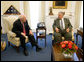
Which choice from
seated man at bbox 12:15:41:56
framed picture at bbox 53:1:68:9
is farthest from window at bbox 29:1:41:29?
seated man at bbox 12:15:41:56

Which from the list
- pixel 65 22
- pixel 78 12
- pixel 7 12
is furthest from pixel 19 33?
pixel 78 12

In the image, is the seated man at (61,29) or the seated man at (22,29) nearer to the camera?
the seated man at (22,29)

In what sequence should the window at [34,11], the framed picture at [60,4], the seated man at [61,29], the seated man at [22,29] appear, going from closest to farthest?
the seated man at [22,29] → the seated man at [61,29] → the framed picture at [60,4] → the window at [34,11]

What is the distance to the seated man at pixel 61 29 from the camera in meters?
3.06

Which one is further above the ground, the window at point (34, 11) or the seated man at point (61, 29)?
the window at point (34, 11)

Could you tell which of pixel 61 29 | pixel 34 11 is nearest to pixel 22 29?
pixel 61 29

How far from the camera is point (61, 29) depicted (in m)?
3.22

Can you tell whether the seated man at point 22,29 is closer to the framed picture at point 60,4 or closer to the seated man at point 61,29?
the seated man at point 61,29

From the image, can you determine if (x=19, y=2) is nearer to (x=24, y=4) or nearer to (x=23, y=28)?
(x=24, y=4)

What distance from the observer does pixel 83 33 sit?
9.03 ft

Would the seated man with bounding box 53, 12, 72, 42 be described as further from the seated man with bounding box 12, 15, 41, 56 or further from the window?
the window

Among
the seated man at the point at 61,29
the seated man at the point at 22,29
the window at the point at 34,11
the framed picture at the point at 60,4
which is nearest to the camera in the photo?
the seated man at the point at 22,29

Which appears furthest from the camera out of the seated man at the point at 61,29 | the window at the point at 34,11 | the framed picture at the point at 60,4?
the window at the point at 34,11

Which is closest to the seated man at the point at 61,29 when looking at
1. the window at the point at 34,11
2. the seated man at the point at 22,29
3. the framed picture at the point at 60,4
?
the seated man at the point at 22,29
